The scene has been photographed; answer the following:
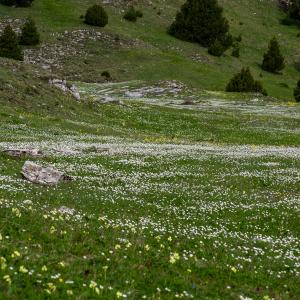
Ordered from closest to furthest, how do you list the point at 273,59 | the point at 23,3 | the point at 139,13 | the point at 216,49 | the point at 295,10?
the point at 273,59 < the point at 216,49 < the point at 23,3 < the point at 139,13 < the point at 295,10

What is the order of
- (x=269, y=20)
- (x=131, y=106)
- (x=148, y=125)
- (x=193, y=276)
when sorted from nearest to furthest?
(x=193, y=276)
(x=148, y=125)
(x=131, y=106)
(x=269, y=20)

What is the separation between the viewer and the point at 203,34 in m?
145

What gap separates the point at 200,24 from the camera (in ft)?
479

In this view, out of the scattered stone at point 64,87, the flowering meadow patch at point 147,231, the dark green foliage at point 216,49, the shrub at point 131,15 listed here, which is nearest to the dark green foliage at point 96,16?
the shrub at point 131,15

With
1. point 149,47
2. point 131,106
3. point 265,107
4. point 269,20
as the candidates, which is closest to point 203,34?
point 149,47

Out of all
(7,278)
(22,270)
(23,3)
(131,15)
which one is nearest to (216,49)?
(131,15)

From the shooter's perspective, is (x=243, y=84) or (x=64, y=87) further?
(x=243, y=84)

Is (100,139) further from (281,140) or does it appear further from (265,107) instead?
(265,107)

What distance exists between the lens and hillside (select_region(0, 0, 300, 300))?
12.6 metres

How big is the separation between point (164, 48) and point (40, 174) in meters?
111

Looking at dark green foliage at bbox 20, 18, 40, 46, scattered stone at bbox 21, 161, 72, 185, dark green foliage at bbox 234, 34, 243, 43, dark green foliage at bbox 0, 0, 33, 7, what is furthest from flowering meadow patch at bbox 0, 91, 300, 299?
dark green foliage at bbox 234, 34, 243, 43

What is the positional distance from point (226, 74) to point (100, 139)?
79.7 m

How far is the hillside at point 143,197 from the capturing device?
41.3 feet

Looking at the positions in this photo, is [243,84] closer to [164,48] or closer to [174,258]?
[164,48]
